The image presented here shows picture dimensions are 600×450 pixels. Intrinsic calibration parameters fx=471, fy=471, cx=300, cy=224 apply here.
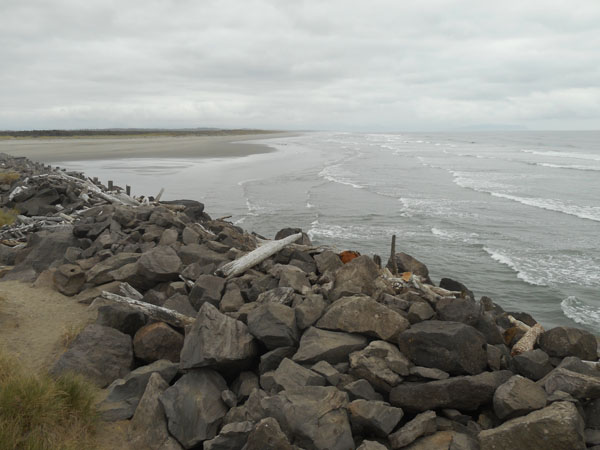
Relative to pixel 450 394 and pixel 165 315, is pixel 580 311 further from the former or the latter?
pixel 165 315

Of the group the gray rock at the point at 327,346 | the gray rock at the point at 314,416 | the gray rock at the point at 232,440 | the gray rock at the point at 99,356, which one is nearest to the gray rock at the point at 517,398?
the gray rock at the point at 314,416

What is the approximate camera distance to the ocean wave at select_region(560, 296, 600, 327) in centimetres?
1250

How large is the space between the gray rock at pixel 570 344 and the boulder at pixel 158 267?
630 centimetres

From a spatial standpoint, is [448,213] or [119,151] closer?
[448,213]

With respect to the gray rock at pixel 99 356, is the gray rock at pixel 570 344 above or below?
above

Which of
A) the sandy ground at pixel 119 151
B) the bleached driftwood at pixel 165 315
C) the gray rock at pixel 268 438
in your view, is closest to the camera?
the gray rock at pixel 268 438

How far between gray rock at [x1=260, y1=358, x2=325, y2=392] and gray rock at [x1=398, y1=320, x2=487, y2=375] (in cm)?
125

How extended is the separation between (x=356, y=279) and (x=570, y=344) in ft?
10.2

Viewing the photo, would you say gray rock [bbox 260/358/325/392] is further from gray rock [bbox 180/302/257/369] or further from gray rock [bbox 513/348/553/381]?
gray rock [bbox 513/348/553/381]

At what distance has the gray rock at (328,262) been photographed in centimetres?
908

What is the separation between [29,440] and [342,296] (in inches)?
173

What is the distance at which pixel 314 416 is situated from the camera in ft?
16.9

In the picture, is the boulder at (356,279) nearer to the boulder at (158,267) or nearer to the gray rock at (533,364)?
the gray rock at (533,364)

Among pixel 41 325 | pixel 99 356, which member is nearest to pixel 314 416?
pixel 99 356
